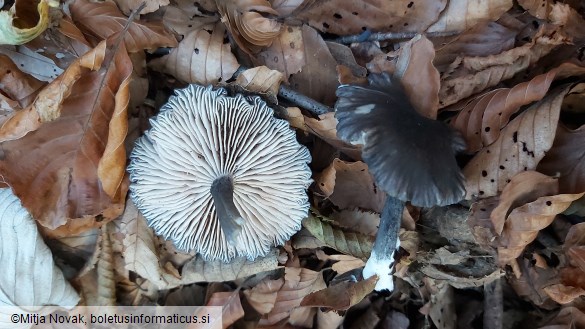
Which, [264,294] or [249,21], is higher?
[249,21]

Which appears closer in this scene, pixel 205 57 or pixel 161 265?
pixel 205 57

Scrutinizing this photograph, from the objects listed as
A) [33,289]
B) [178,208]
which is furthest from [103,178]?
[33,289]

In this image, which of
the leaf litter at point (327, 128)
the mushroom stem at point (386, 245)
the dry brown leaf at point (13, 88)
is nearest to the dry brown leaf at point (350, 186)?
the leaf litter at point (327, 128)

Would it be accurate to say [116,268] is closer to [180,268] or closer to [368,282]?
[180,268]

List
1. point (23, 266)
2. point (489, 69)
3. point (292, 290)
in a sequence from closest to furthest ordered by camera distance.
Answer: point (489, 69)
point (23, 266)
point (292, 290)

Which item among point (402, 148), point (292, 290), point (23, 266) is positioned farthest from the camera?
point (292, 290)

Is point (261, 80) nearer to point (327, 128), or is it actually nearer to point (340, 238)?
point (327, 128)

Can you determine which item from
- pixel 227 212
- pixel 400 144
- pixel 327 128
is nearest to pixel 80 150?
pixel 227 212
